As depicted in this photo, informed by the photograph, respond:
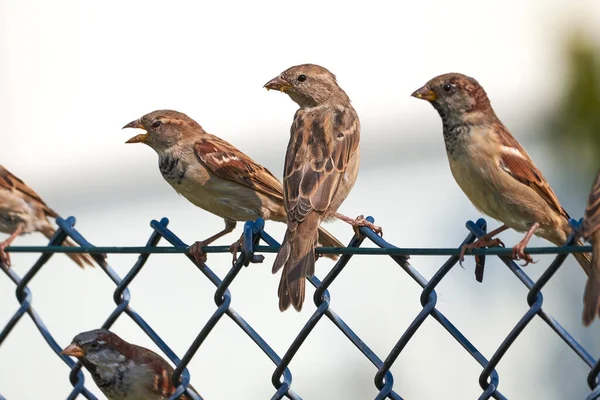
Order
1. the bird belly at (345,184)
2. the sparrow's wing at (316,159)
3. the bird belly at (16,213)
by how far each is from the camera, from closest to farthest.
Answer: the sparrow's wing at (316,159)
the bird belly at (345,184)
the bird belly at (16,213)

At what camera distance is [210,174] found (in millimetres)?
4367

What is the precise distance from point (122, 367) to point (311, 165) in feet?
3.39

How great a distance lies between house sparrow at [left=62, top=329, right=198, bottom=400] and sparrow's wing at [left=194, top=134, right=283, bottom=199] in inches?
46.6

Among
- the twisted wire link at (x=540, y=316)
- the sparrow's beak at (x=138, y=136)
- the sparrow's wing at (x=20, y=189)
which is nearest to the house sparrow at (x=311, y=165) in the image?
the sparrow's beak at (x=138, y=136)

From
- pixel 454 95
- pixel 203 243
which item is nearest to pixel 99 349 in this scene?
pixel 203 243

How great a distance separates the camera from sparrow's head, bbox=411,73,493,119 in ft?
12.1

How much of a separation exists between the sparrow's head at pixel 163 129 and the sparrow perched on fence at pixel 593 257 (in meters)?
2.38

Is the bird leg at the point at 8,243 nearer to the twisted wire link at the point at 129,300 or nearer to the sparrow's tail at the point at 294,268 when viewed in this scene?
the twisted wire link at the point at 129,300

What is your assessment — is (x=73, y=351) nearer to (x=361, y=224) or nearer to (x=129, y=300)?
(x=129, y=300)

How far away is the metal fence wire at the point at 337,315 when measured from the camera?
2.25 metres

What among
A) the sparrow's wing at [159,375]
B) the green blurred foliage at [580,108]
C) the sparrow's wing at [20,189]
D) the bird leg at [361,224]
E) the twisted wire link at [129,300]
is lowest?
the sparrow's wing at [20,189]

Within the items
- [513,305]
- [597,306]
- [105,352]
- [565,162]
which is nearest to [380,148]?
[565,162]

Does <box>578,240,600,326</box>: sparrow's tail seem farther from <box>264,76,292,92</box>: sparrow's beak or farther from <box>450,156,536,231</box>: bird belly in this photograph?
<box>264,76,292,92</box>: sparrow's beak

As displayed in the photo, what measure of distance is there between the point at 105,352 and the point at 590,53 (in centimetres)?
404
